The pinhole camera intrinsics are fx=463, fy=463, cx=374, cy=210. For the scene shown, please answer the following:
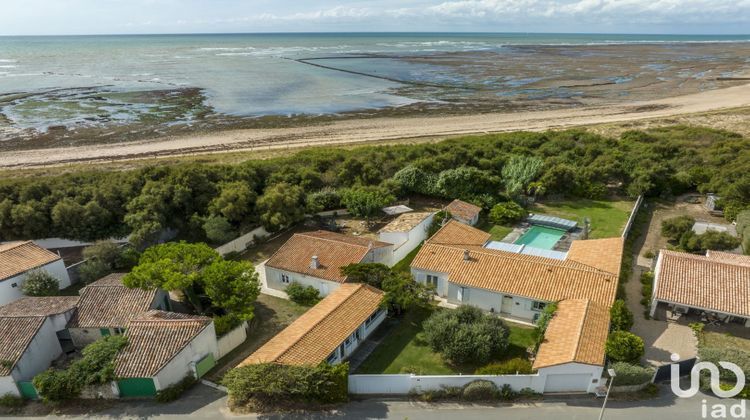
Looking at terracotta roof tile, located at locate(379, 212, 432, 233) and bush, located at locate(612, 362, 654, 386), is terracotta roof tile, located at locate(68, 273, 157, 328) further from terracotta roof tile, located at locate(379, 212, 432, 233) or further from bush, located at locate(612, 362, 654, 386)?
bush, located at locate(612, 362, 654, 386)

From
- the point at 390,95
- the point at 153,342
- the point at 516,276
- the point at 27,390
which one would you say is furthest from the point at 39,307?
the point at 390,95

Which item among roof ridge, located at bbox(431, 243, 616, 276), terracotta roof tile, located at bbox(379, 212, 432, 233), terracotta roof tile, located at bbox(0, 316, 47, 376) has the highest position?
terracotta roof tile, located at bbox(0, 316, 47, 376)

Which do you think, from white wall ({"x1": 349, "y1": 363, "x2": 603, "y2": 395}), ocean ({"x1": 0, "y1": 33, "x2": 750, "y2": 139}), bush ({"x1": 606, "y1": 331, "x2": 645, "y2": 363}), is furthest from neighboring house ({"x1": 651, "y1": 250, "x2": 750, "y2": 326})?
ocean ({"x1": 0, "y1": 33, "x2": 750, "y2": 139})

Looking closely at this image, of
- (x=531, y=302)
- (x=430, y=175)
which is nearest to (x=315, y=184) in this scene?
(x=430, y=175)

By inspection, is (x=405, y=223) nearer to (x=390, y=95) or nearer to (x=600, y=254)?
(x=600, y=254)

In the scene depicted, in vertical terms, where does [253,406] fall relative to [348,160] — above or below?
below

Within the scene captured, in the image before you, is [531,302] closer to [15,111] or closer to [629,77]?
[15,111]
